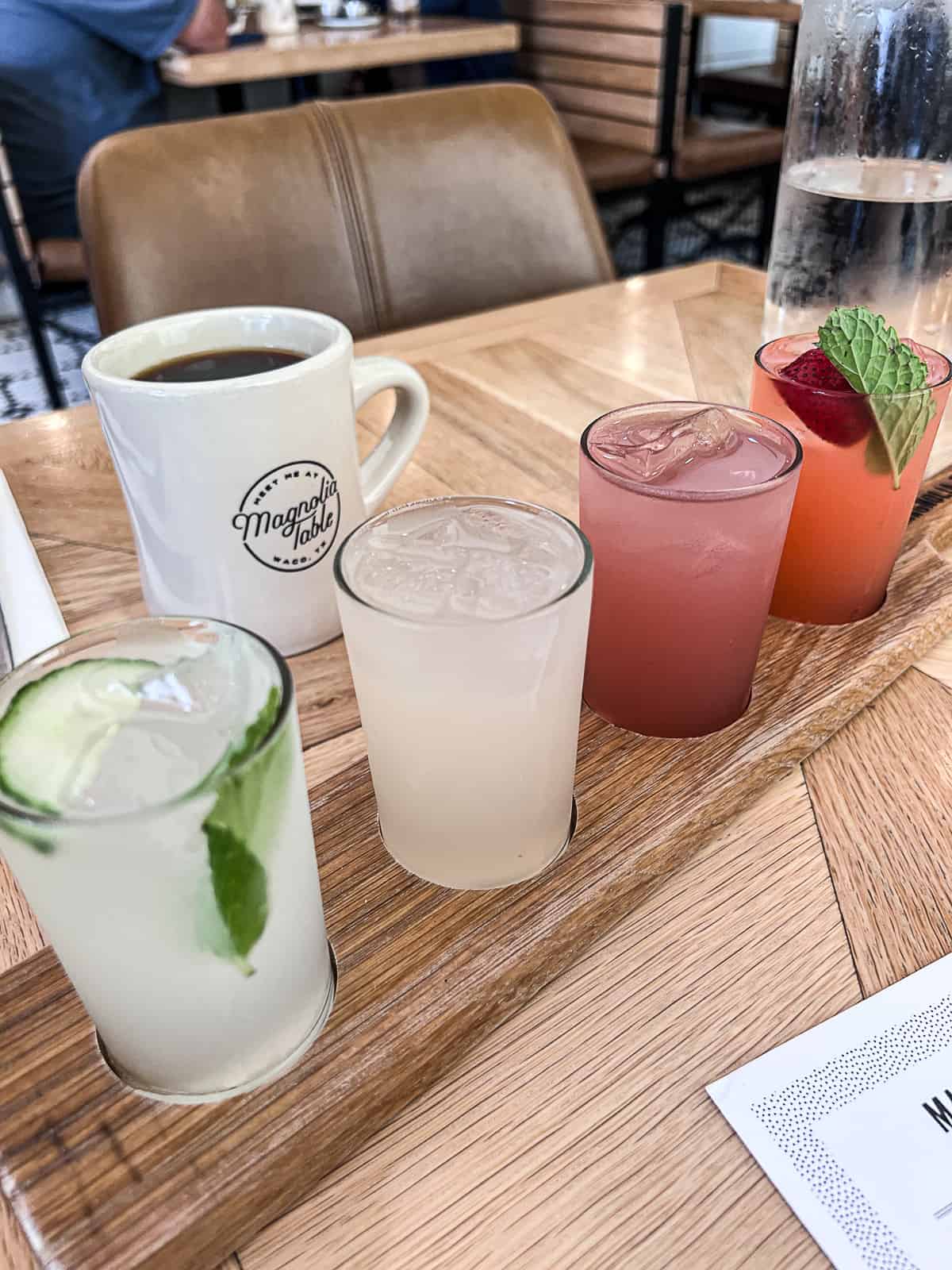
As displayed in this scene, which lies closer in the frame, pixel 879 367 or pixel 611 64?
pixel 879 367

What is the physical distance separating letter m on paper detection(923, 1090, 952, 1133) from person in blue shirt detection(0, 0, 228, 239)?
2231 mm

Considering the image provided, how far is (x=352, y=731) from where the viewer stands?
501 mm

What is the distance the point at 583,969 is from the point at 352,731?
6.7 inches

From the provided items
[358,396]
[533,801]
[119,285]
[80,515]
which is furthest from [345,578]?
[119,285]

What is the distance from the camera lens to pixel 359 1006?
0.36 m

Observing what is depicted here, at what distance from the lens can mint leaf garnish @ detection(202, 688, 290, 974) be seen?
0.27 meters

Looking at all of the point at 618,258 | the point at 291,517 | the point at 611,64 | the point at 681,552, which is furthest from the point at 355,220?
the point at 618,258

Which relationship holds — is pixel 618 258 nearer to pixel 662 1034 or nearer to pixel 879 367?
pixel 879 367

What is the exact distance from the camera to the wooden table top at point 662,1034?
31 centimetres

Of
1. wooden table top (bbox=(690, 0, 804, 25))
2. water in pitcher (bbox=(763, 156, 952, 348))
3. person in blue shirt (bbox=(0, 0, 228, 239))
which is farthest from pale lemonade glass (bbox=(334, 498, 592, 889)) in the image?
wooden table top (bbox=(690, 0, 804, 25))

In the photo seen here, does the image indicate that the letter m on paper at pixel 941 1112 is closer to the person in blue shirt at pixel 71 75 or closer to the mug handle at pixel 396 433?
the mug handle at pixel 396 433

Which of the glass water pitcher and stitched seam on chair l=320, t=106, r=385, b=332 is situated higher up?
the glass water pitcher

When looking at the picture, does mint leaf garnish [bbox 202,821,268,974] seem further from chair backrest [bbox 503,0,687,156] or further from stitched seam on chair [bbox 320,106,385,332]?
chair backrest [bbox 503,0,687,156]

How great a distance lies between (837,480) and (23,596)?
45 cm
